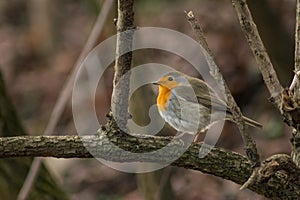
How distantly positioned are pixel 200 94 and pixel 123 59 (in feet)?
4.19

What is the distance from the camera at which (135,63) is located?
4684 millimetres

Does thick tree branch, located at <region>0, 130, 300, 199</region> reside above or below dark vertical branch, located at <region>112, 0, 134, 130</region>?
below

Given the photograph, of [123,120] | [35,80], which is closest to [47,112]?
[35,80]

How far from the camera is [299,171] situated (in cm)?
277

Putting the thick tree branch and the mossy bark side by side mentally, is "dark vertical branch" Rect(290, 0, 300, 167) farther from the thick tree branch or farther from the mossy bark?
the mossy bark

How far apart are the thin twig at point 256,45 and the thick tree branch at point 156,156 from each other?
0.30 meters

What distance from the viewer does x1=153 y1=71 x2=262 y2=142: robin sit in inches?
145

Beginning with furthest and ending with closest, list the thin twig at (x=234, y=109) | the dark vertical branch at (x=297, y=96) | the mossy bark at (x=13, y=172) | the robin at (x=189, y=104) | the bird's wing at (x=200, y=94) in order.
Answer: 1. the mossy bark at (x=13, y=172)
2. the bird's wing at (x=200, y=94)
3. the robin at (x=189, y=104)
4. the dark vertical branch at (x=297, y=96)
5. the thin twig at (x=234, y=109)

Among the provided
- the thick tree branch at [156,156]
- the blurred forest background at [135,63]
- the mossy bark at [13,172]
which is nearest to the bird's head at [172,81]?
the blurred forest background at [135,63]

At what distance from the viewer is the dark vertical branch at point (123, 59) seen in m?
2.65

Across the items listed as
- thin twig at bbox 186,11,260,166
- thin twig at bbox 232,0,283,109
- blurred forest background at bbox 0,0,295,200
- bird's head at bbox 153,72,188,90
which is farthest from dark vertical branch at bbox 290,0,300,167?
blurred forest background at bbox 0,0,295,200

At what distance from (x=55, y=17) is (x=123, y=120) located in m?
11.1

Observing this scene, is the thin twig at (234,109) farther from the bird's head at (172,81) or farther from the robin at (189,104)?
the bird's head at (172,81)

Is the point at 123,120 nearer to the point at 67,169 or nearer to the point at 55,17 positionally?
the point at 67,169
